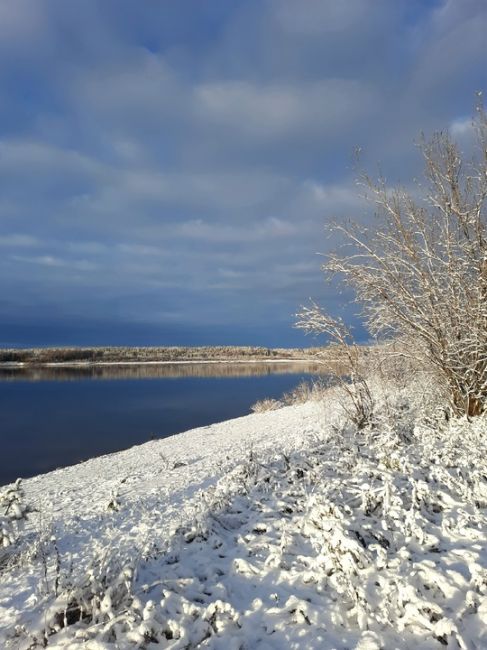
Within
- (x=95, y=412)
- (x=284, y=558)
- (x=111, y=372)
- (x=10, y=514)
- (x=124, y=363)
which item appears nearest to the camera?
(x=284, y=558)

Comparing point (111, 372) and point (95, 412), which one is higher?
point (111, 372)

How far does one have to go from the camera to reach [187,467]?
12.8 metres

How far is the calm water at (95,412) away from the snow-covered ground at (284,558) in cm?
1440

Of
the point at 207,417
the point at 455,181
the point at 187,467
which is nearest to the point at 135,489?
the point at 187,467

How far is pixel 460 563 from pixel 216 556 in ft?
8.56

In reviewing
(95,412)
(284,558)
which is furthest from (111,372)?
(284,558)

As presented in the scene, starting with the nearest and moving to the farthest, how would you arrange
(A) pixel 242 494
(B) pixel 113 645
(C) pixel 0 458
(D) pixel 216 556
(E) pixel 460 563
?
(B) pixel 113 645 < (E) pixel 460 563 < (D) pixel 216 556 < (A) pixel 242 494 < (C) pixel 0 458

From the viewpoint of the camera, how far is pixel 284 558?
525 cm

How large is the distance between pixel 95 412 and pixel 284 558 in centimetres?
3515

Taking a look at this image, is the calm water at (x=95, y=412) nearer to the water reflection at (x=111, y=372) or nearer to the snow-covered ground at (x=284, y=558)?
the water reflection at (x=111, y=372)

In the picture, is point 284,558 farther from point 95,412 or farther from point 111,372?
point 111,372

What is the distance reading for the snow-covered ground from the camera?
4.02 m

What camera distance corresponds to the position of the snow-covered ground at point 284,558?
402 centimetres

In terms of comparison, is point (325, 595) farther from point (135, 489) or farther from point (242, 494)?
point (135, 489)
